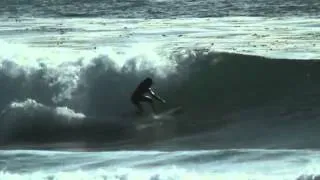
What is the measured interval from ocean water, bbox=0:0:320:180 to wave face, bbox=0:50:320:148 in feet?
0.10

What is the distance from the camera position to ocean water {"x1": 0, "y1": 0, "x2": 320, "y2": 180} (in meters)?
14.2

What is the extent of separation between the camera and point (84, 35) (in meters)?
35.0

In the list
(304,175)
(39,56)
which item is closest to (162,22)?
(39,56)

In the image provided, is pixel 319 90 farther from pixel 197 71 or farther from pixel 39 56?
pixel 39 56

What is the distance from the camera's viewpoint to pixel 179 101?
74.7 ft

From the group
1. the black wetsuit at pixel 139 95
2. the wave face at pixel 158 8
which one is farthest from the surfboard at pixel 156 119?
the wave face at pixel 158 8

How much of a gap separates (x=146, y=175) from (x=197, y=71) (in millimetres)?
11779

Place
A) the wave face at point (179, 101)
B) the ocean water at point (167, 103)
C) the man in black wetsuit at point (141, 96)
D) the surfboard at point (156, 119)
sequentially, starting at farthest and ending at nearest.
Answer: the man in black wetsuit at point (141, 96)
the surfboard at point (156, 119)
the wave face at point (179, 101)
the ocean water at point (167, 103)

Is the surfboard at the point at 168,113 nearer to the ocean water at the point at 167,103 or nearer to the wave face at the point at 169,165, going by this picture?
the ocean water at the point at 167,103

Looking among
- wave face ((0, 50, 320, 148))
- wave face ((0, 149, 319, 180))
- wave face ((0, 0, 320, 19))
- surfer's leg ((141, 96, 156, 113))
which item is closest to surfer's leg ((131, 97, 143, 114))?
surfer's leg ((141, 96, 156, 113))

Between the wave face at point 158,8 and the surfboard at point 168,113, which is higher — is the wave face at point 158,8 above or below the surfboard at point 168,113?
above

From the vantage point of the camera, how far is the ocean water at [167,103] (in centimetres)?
1420

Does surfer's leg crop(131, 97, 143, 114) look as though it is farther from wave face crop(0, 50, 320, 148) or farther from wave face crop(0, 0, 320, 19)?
wave face crop(0, 0, 320, 19)

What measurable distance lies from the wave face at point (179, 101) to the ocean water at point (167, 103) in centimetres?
3
